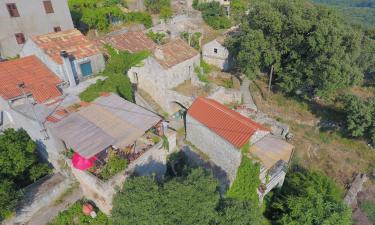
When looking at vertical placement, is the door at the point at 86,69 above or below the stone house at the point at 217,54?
above

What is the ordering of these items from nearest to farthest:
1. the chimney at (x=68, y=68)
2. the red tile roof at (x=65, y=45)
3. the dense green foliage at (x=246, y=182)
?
the dense green foliage at (x=246, y=182) → the chimney at (x=68, y=68) → the red tile roof at (x=65, y=45)

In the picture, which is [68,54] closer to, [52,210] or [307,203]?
[52,210]

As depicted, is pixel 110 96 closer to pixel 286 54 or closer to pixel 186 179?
pixel 186 179

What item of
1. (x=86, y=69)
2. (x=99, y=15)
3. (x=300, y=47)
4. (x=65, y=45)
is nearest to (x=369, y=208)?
(x=300, y=47)

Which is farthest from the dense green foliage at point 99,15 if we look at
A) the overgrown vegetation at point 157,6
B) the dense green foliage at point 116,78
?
the dense green foliage at point 116,78

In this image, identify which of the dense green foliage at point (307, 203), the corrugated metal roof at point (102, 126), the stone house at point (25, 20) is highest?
the stone house at point (25, 20)

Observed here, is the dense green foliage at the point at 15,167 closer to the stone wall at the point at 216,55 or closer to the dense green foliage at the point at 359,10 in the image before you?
the stone wall at the point at 216,55

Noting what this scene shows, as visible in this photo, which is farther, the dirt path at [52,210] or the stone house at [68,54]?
the stone house at [68,54]
